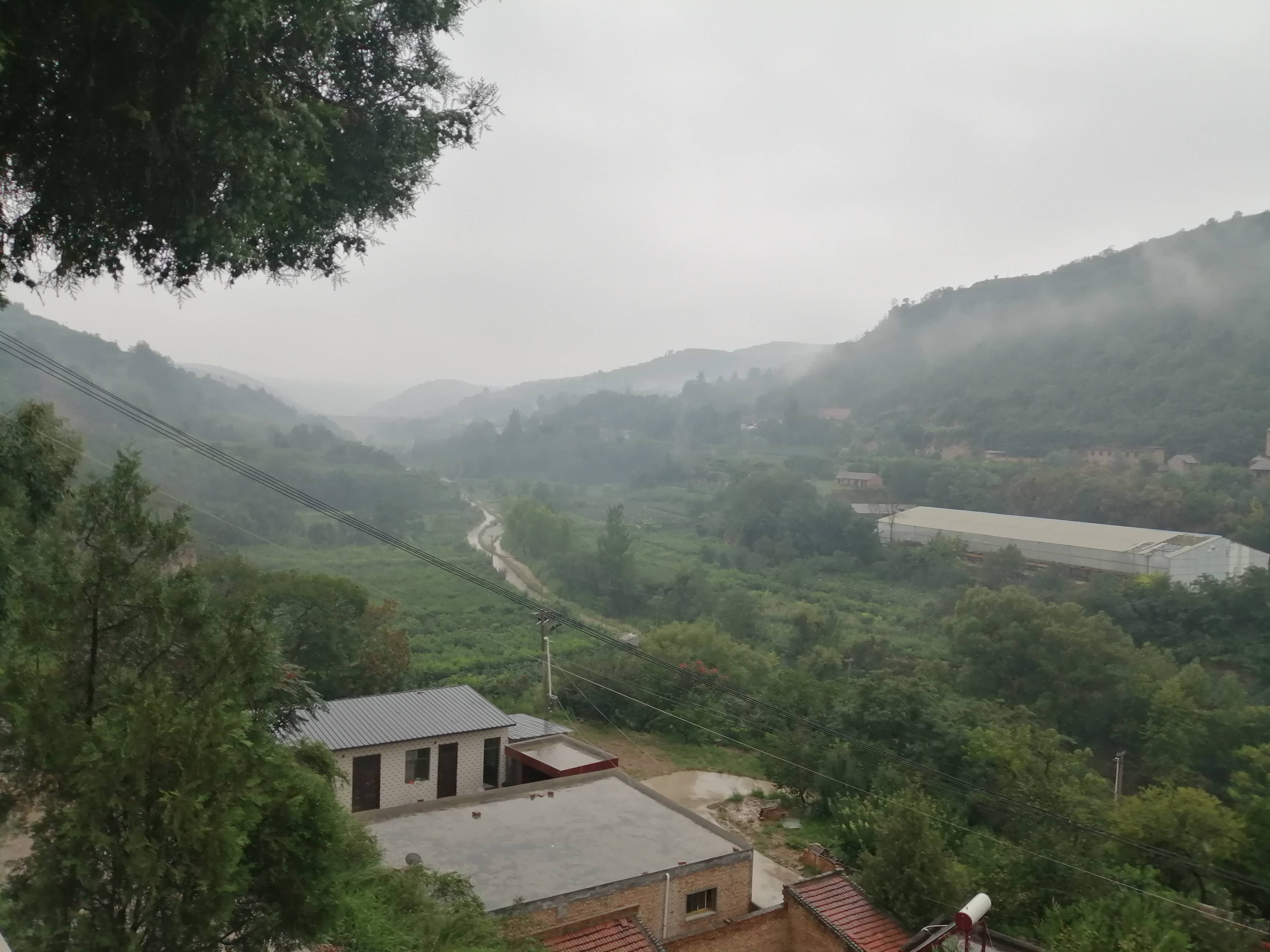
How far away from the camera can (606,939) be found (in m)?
7.96

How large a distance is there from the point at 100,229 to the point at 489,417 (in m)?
193

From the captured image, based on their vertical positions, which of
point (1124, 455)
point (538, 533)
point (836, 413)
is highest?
point (836, 413)

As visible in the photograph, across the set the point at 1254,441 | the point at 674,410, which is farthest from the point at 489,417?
the point at 1254,441

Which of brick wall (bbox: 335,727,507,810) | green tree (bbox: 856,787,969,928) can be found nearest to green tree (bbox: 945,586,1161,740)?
green tree (bbox: 856,787,969,928)

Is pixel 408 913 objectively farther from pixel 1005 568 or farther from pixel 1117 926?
pixel 1005 568

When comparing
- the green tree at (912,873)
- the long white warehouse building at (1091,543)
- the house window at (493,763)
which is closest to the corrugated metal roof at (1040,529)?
the long white warehouse building at (1091,543)

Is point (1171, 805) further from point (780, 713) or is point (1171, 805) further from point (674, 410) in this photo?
point (674, 410)

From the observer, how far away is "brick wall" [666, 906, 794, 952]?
28.6ft

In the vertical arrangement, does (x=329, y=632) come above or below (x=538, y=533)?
above

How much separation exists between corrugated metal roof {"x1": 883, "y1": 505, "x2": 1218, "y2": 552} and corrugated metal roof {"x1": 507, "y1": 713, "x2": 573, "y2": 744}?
31.2 metres

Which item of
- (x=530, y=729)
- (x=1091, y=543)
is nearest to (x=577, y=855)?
(x=530, y=729)

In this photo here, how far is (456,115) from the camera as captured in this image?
242 inches

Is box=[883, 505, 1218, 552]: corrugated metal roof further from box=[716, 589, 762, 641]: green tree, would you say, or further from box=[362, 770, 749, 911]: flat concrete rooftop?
box=[362, 770, 749, 911]: flat concrete rooftop

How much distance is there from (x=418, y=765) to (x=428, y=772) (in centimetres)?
18
